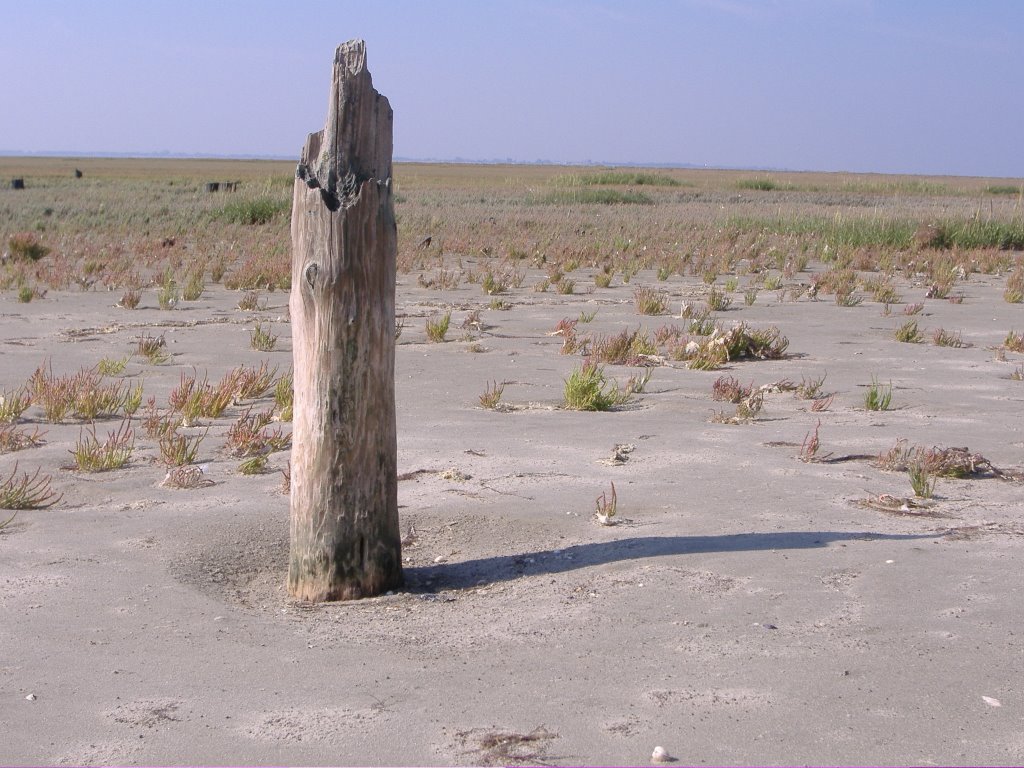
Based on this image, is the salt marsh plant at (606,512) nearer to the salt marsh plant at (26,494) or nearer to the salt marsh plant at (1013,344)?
the salt marsh plant at (26,494)

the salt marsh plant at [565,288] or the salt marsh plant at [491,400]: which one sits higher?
the salt marsh plant at [565,288]

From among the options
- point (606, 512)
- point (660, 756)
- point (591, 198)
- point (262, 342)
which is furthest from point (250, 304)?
point (591, 198)

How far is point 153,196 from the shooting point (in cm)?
3738

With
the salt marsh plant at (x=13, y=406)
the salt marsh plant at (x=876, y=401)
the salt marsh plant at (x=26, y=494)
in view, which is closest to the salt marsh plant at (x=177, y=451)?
the salt marsh plant at (x=26, y=494)

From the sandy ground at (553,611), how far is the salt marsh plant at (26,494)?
99 mm

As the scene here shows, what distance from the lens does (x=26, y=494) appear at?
5848mm

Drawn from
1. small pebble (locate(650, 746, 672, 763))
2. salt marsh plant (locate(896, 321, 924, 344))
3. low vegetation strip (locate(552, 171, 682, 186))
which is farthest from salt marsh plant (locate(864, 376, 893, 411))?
low vegetation strip (locate(552, 171, 682, 186))

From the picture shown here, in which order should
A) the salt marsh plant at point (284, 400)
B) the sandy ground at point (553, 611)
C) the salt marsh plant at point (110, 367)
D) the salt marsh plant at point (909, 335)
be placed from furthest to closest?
1. the salt marsh plant at point (909, 335)
2. the salt marsh plant at point (110, 367)
3. the salt marsh plant at point (284, 400)
4. the sandy ground at point (553, 611)

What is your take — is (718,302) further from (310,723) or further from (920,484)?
(310,723)

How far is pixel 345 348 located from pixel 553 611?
1264mm

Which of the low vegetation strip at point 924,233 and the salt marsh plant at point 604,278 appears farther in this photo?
the low vegetation strip at point 924,233

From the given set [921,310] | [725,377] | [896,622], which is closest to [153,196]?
[921,310]

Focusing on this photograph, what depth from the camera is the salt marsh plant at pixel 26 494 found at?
18.8ft

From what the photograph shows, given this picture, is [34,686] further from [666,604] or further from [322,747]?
[666,604]
